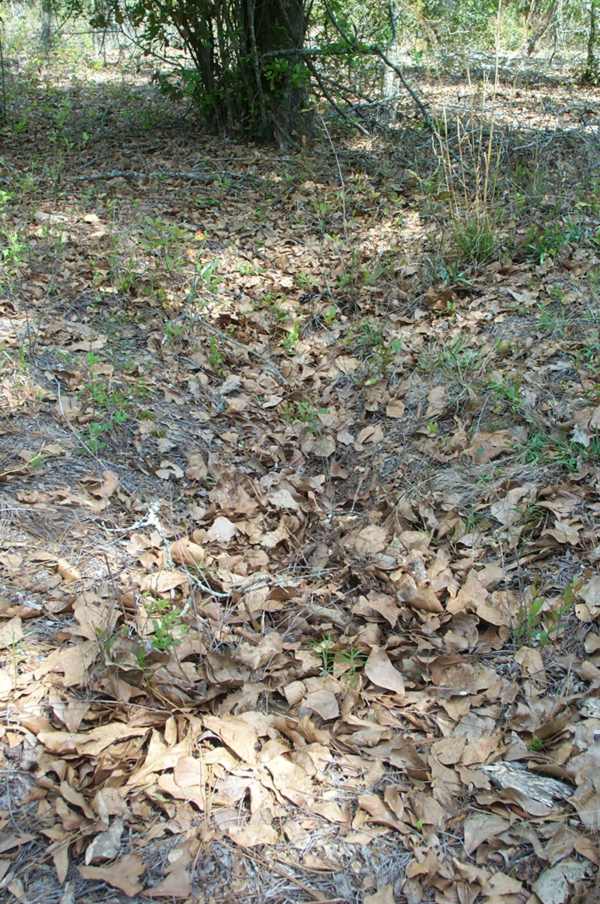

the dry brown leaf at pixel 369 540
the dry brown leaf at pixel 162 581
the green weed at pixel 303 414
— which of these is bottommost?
the dry brown leaf at pixel 369 540

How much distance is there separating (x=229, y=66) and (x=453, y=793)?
651 cm

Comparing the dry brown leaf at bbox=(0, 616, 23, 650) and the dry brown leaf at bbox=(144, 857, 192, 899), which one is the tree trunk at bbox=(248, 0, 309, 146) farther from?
the dry brown leaf at bbox=(144, 857, 192, 899)

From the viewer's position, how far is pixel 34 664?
7.60 feet

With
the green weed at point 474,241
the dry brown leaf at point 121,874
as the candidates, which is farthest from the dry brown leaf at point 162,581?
the green weed at point 474,241

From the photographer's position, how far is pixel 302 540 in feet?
10.2

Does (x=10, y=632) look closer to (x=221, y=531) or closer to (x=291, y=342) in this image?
(x=221, y=531)

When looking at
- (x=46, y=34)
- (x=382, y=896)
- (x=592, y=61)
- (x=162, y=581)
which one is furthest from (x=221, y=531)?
(x=46, y=34)

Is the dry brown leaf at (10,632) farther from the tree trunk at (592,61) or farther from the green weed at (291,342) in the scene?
the tree trunk at (592,61)

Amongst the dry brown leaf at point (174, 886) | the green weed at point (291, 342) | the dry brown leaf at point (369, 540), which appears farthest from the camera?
the green weed at point (291, 342)

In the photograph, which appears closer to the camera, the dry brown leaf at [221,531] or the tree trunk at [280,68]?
the dry brown leaf at [221,531]

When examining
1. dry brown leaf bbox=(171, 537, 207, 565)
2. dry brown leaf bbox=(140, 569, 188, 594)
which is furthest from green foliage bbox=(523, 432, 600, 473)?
dry brown leaf bbox=(140, 569, 188, 594)

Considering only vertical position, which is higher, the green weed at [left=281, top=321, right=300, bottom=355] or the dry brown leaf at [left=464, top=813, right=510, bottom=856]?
the green weed at [left=281, top=321, right=300, bottom=355]

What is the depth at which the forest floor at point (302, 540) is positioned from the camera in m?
1.94

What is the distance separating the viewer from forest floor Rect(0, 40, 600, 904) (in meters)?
1.94
